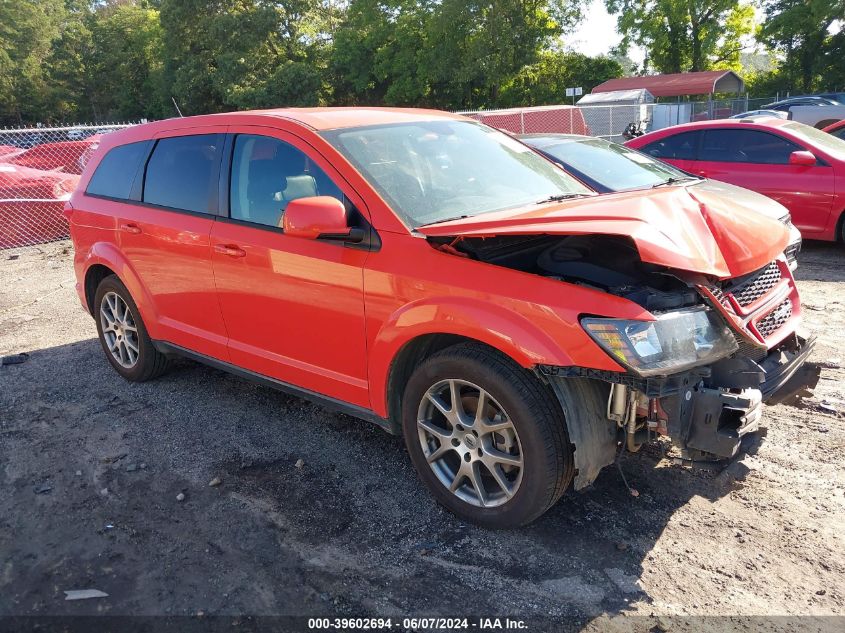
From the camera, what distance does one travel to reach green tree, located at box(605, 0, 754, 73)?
45.8m

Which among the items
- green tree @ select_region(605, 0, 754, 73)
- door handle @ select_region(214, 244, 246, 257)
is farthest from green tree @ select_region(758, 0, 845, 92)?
door handle @ select_region(214, 244, 246, 257)

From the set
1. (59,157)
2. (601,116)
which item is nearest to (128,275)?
(59,157)

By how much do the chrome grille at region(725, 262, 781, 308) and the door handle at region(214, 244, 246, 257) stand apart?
2.56m

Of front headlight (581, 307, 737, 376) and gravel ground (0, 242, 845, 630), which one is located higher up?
front headlight (581, 307, 737, 376)

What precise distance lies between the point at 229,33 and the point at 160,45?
15307 mm

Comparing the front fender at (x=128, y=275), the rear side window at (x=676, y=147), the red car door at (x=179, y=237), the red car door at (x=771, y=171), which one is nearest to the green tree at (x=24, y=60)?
the rear side window at (x=676, y=147)

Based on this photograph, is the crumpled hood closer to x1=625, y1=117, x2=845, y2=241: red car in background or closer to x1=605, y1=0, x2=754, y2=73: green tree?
x1=625, y1=117, x2=845, y2=241: red car in background

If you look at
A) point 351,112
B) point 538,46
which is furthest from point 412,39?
point 351,112

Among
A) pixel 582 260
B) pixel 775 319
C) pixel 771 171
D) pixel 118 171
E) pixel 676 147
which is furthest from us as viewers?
pixel 676 147

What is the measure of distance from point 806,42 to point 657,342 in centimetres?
4870

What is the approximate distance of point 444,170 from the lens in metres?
3.75

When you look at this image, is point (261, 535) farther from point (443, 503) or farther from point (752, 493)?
point (752, 493)

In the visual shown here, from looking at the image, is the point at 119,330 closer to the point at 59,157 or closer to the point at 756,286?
the point at 756,286

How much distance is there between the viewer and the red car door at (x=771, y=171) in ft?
25.7
